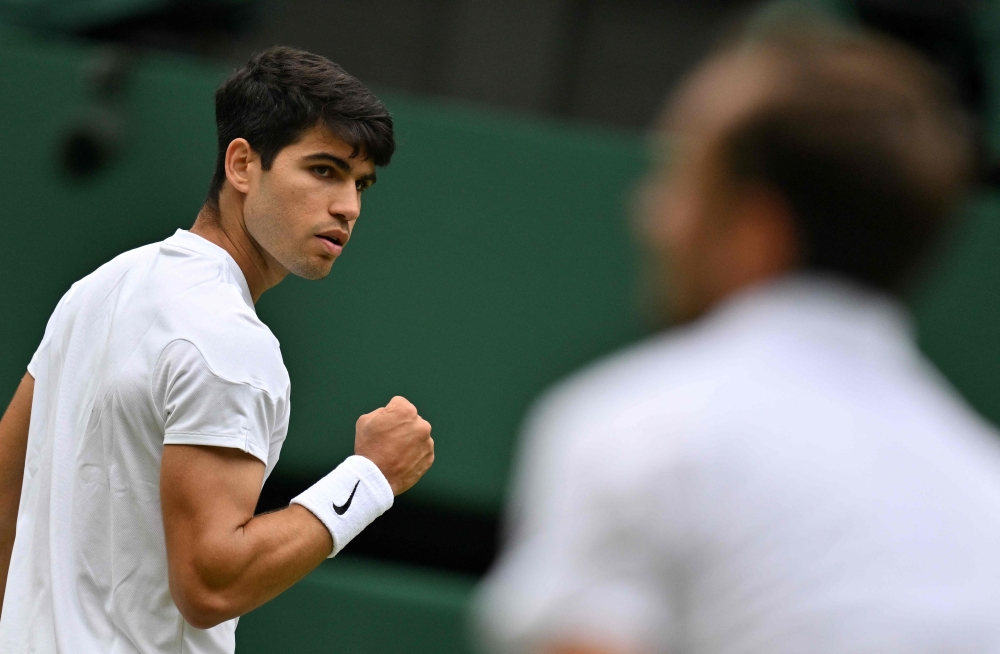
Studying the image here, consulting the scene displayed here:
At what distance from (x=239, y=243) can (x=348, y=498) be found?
0.46 m

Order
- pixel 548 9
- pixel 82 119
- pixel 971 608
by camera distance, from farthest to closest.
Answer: pixel 548 9 → pixel 82 119 → pixel 971 608

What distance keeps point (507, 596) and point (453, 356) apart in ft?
10.1

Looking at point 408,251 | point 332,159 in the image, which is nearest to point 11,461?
point 332,159

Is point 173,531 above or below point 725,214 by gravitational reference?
below

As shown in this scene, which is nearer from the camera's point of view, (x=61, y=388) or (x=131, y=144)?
(x=61, y=388)

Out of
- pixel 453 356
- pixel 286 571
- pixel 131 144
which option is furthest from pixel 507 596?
pixel 131 144

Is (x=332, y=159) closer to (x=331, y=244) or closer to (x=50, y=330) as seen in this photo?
(x=331, y=244)

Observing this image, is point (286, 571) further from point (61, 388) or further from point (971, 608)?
point (971, 608)

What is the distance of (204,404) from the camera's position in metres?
1.46

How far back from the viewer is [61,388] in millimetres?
1621

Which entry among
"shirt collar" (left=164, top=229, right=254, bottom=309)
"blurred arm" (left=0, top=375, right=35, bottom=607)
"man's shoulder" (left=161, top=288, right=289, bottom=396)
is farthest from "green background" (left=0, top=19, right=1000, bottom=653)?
"man's shoulder" (left=161, top=288, right=289, bottom=396)

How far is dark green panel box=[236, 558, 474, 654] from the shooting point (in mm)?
3654

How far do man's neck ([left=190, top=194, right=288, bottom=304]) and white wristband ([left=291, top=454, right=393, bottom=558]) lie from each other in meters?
0.34

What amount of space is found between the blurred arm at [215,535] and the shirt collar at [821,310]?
88cm
